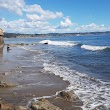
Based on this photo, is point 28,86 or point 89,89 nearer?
point 89,89

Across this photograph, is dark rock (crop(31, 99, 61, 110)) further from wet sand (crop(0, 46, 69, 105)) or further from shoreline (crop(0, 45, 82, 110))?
wet sand (crop(0, 46, 69, 105))

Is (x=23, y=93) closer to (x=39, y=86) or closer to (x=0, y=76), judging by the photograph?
(x=39, y=86)

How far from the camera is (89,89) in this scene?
1786cm

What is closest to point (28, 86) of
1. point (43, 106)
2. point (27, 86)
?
point (27, 86)

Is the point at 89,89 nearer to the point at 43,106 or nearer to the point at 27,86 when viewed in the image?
the point at 27,86

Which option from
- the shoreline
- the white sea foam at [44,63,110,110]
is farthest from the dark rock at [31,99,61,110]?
the white sea foam at [44,63,110,110]

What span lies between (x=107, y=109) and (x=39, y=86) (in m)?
6.68

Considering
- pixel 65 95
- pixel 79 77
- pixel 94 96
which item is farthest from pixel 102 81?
pixel 65 95

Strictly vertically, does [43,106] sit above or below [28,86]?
above

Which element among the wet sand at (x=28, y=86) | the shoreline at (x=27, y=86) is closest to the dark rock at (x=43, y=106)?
the shoreline at (x=27, y=86)

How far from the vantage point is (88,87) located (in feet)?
60.6

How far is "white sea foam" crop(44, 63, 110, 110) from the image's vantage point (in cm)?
1461

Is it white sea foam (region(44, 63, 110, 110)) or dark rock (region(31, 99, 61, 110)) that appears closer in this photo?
dark rock (region(31, 99, 61, 110))

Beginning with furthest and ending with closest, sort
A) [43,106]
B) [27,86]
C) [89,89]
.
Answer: [27,86]
[89,89]
[43,106]
